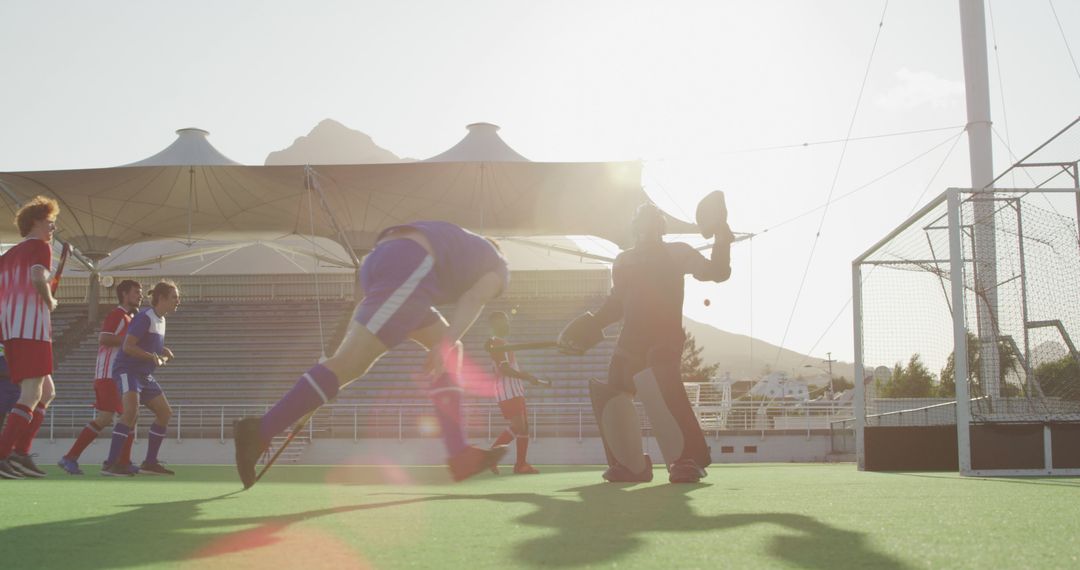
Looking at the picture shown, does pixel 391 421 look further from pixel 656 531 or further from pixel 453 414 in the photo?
pixel 656 531

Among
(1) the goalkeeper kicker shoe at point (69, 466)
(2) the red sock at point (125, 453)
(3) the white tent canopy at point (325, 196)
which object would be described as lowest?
(1) the goalkeeper kicker shoe at point (69, 466)

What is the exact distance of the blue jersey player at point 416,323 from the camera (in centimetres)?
376

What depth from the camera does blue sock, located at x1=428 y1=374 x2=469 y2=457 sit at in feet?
12.9

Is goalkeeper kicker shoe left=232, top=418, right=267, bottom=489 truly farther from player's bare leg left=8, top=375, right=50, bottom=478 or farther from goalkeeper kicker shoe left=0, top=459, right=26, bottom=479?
goalkeeper kicker shoe left=0, top=459, right=26, bottom=479

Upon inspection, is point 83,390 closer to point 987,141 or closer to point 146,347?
point 146,347

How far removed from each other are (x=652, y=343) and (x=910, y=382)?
7.62m

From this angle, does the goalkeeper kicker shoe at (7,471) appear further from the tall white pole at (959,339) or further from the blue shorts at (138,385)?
the tall white pole at (959,339)

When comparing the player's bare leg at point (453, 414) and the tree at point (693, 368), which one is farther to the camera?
the tree at point (693, 368)

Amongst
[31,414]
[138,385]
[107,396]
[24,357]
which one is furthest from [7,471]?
[107,396]

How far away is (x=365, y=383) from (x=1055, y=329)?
19.6 metres

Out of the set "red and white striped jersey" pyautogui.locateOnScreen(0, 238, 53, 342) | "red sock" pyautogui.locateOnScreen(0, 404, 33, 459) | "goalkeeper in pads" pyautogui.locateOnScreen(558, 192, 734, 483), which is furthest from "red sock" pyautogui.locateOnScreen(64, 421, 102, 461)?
"goalkeeper in pads" pyautogui.locateOnScreen(558, 192, 734, 483)

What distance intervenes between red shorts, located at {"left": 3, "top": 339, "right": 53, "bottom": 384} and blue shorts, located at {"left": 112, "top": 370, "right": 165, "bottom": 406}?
1.33 metres

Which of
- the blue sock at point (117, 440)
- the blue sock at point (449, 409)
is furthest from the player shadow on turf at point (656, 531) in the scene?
the blue sock at point (117, 440)

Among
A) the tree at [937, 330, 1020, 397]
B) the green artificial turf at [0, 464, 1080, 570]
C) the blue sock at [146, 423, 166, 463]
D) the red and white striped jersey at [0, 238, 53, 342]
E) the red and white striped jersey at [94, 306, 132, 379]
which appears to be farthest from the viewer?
the tree at [937, 330, 1020, 397]
